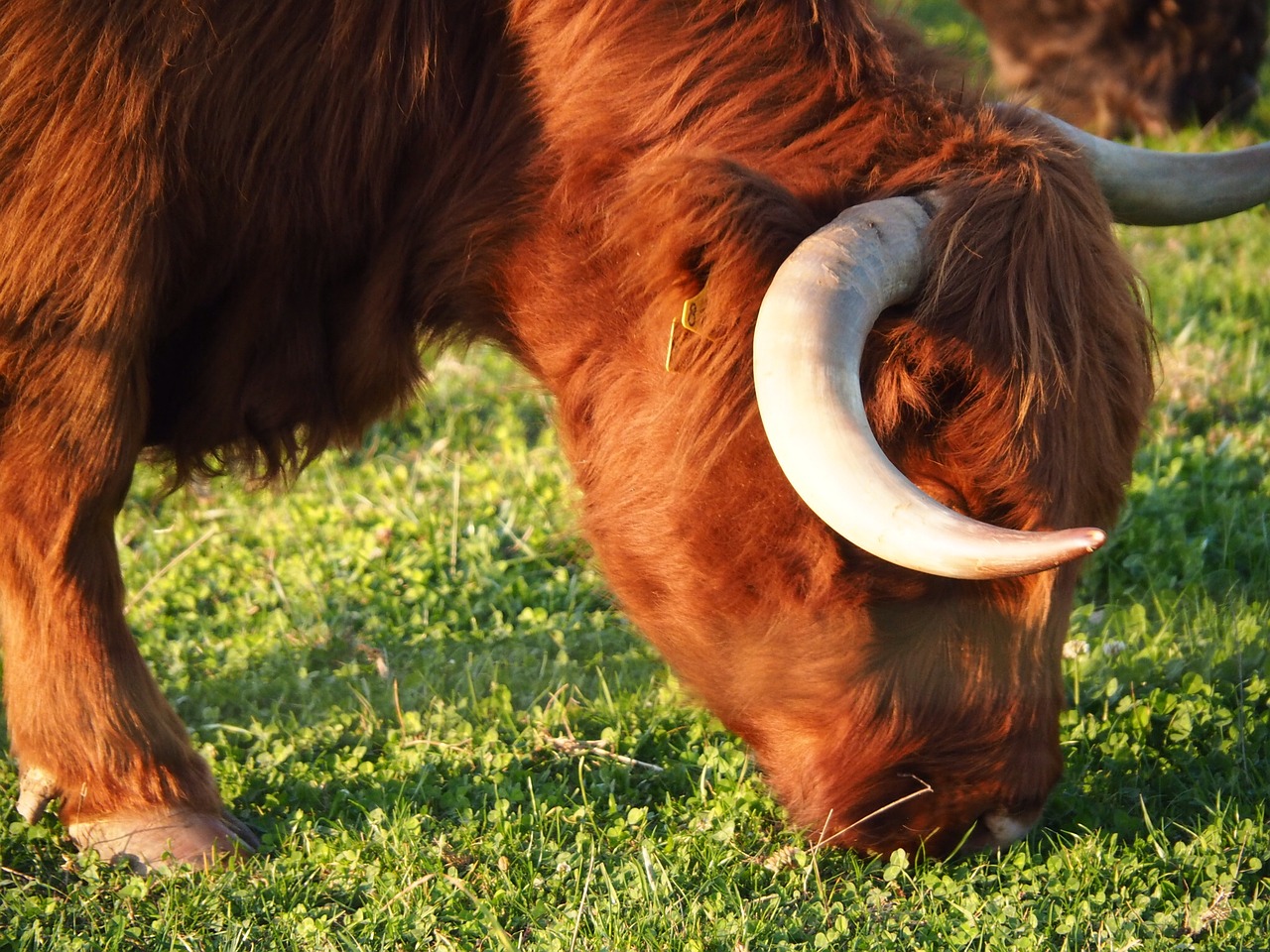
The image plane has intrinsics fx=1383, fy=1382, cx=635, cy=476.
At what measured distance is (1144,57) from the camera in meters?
8.61

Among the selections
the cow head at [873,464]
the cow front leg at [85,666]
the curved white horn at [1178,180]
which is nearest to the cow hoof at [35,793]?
the cow front leg at [85,666]

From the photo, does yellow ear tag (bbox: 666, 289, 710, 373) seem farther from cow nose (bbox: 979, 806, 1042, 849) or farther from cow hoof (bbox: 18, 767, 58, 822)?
cow hoof (bbox: 18, 767, 58, 822)

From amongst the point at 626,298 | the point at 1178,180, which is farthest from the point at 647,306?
the point at 1178,180

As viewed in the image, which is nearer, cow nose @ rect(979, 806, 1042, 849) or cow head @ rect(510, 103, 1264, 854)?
cow head @ rect(510, 103, 1264, 854)

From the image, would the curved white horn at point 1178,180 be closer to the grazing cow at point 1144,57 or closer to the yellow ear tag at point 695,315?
the yellow ear tag at point 695,315

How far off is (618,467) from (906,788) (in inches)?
34.4

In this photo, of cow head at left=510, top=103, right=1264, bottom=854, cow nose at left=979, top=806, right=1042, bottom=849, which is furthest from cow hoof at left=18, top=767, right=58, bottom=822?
cow nose at left=979, top=806, right=1042, bottom=849

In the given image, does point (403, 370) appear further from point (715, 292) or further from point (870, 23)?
point (870, 23)

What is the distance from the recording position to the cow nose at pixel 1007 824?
9.30ft

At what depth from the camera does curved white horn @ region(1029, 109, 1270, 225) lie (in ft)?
9.71

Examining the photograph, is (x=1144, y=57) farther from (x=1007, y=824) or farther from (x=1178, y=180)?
(x=1007, y=824)

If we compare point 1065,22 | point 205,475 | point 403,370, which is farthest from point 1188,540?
point 1065,22

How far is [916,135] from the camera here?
265 centimetres

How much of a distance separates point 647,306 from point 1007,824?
1295 millimetres
